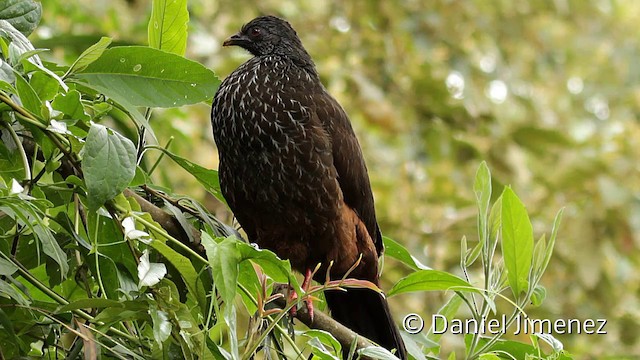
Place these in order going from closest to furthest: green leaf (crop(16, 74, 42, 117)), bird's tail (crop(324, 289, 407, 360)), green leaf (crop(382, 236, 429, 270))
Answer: green leaf (crop(16, 74, 42, 117)) → green leaf (crop(382, 236, 429, 270)) → bird's tail (crop(324, 289, 407, 360))

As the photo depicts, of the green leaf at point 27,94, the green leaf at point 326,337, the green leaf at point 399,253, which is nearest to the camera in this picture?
the green leaf at point 27,94

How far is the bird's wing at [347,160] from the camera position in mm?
2898

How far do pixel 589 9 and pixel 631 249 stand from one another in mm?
2303

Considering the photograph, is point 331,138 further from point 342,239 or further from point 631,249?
point 631,249

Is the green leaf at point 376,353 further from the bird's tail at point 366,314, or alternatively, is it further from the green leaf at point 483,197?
the bird's tail at point 366,314

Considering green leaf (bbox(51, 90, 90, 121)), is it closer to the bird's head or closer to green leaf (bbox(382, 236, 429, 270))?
green leaf (bbox(382, 236, 429, 270))

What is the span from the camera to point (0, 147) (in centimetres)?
154

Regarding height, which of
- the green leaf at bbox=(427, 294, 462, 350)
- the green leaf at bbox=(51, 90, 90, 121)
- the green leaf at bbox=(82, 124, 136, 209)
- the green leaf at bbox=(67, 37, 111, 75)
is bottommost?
the green leaf at bbox=(427, 294, 462, 350)

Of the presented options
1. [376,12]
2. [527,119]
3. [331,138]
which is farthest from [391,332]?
[527,119]

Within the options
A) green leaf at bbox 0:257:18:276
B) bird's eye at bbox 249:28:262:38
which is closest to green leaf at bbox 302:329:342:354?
green leaf at bbox 0:257:18:276

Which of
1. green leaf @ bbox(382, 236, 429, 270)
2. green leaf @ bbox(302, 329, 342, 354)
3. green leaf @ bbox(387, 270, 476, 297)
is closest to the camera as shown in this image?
green leaf @ bbox(302, 329, 342, 354)

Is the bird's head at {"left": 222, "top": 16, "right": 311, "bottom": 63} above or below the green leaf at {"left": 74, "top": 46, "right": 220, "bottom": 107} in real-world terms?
above

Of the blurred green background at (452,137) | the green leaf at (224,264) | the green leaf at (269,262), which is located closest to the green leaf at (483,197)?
the green leaf at (269,262)

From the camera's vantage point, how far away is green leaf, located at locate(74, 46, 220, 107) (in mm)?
1682
